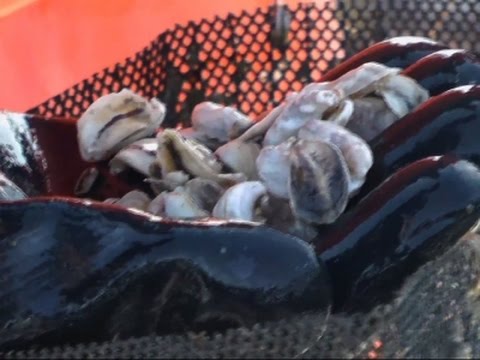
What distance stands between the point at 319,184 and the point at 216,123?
0.13 metres

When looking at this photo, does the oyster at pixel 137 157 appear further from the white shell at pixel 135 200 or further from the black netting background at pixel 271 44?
the black netting background at pixel 271 44

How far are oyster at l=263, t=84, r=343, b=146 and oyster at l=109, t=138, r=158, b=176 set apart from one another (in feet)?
0.21

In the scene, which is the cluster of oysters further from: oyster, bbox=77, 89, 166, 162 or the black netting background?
the black netting background

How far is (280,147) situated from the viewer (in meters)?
0.33

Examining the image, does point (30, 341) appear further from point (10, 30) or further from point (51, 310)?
point (10, 30)

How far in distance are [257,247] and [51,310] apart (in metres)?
0.07

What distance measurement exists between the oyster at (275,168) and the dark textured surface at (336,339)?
5 cm

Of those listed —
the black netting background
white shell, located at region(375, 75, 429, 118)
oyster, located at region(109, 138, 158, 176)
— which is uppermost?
white shell, located at region(375, 75, 429, 118)

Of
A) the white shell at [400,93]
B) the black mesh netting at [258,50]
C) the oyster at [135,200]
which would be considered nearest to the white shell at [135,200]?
the oyster at [135,200]

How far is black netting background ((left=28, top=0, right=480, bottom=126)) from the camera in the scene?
29.8 inches

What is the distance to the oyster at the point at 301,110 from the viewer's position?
346 millimetres

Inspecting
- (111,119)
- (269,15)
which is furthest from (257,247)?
(269,15)

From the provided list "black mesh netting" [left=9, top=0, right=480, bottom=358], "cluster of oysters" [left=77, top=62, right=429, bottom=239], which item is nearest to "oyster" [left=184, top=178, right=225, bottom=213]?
"cluster of oysters" [left=77, top=62, right=429, bottom=239]

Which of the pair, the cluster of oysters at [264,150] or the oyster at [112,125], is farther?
the oyster at [112,125]
